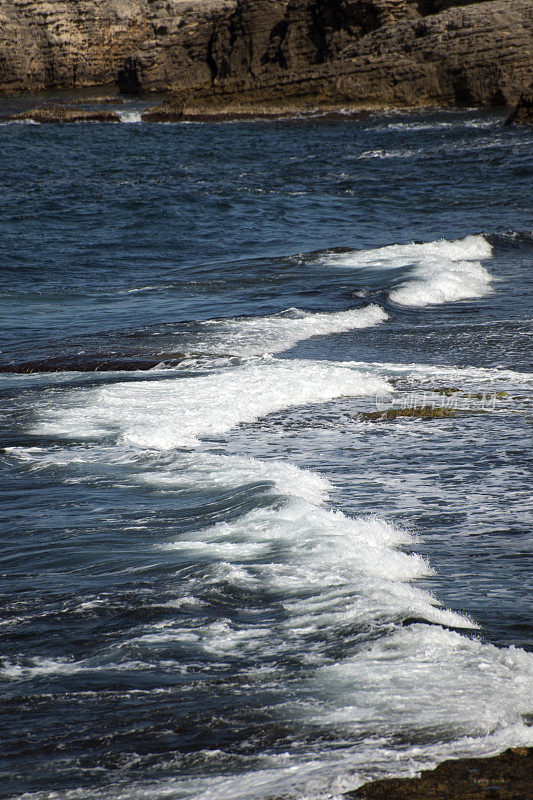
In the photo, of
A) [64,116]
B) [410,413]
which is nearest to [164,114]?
[64,116]

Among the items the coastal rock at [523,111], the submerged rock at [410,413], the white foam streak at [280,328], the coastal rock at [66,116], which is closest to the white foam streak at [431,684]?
the submerged rock at [410,413]

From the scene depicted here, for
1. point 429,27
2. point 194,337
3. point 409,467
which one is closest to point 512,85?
point 429,27

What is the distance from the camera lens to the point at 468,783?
240cm

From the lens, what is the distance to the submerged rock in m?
6.33

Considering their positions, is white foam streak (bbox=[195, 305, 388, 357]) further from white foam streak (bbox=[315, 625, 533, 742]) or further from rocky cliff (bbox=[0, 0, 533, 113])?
rocky cliff (bbox=[0, 0, 533, 113])

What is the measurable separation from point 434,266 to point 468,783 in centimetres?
1090

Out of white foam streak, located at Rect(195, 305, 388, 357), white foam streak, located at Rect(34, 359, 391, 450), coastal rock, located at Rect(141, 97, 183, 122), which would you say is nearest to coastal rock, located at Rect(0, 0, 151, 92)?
coastal rock, located at Rect(141, 97, 183, 122)

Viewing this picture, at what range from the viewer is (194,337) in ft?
29.7

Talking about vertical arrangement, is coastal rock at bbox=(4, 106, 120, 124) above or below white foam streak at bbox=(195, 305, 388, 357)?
above

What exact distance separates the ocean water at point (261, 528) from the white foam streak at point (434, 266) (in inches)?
2.8

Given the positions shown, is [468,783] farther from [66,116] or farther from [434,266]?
[66,116]

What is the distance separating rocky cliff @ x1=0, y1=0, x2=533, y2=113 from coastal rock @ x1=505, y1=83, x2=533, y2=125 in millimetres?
5897

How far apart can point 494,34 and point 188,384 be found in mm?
34555

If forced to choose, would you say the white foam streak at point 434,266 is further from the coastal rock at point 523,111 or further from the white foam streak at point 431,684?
the coastal rock at point 523,111
